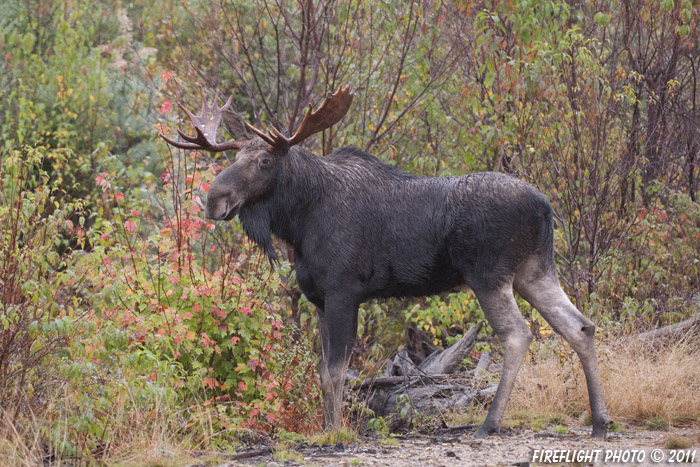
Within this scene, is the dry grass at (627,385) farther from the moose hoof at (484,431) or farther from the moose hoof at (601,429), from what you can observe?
the moose hoof at (484,431)

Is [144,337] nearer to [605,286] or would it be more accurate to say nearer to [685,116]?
[605,286]

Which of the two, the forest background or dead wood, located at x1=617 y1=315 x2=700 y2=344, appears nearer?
the forest background

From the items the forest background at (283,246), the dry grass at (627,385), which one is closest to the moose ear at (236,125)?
the forest background at (283,246)

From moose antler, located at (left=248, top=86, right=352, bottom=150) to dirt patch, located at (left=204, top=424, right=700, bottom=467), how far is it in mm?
2336

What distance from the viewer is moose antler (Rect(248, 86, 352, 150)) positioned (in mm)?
6586

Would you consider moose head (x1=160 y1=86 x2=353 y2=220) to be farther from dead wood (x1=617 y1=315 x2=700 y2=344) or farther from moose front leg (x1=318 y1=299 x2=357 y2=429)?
dead wood (x1=617 y1=315 x2=700 y2=344)

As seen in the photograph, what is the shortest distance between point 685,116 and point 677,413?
5540 mm

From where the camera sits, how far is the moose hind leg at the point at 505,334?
Result: 643 cm

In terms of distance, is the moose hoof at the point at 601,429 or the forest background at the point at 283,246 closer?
the forest background at the point at 283,246

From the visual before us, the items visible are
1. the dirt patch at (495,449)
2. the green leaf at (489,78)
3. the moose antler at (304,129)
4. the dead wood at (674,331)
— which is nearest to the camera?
the dirt patch at (495,449)

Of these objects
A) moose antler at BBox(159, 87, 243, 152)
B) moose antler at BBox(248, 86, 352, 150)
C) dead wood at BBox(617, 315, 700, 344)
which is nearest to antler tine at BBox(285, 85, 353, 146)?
moose antler at BBox(248, 86, 352, 150)

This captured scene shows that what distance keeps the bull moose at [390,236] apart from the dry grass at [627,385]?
98 centimetres

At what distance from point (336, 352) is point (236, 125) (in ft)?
7.17

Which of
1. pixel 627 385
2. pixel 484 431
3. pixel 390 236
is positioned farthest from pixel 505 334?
pixel 627 385
